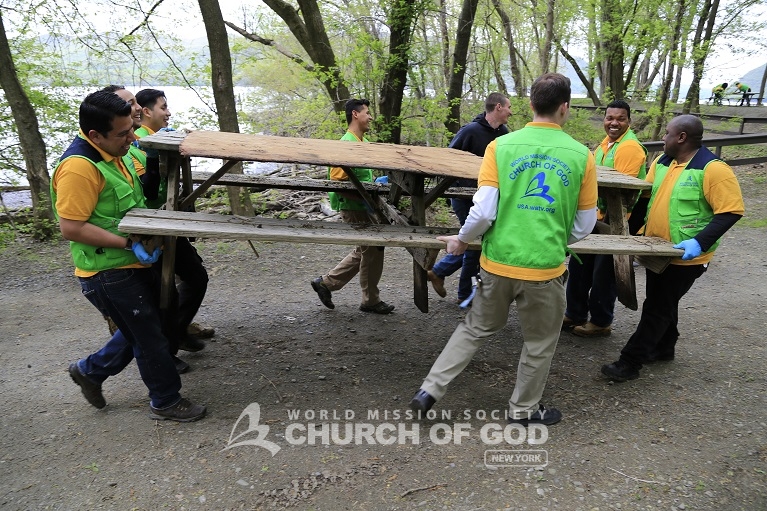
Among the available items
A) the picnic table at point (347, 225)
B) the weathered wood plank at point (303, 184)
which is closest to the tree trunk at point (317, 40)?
the weathered wood plank at point (303, 184)

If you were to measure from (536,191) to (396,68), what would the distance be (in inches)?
249

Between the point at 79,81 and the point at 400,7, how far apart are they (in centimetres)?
604

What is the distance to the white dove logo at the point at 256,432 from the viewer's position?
111 inches

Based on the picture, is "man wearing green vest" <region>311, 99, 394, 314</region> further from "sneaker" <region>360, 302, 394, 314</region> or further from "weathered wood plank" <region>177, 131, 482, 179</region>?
"weathered wood plank" <region>177, 131, 482, 179</region>

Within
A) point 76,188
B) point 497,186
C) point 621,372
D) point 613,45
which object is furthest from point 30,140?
point 613,45

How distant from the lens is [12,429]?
302 centimetres

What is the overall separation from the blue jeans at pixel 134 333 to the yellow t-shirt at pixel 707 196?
330 cm

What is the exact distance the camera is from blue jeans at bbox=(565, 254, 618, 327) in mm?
4215

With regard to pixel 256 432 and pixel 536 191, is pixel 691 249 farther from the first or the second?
pixel 256 432

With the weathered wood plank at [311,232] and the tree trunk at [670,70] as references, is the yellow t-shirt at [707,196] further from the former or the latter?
the tree trunk at [670,70]

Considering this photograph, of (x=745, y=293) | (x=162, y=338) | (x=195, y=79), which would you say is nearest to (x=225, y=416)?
(x=162, y=338)

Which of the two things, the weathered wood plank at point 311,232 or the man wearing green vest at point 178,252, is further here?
the man wearing green vest at point 178,252

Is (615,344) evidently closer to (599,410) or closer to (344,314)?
(599,410)

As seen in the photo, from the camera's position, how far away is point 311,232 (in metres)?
3.15
